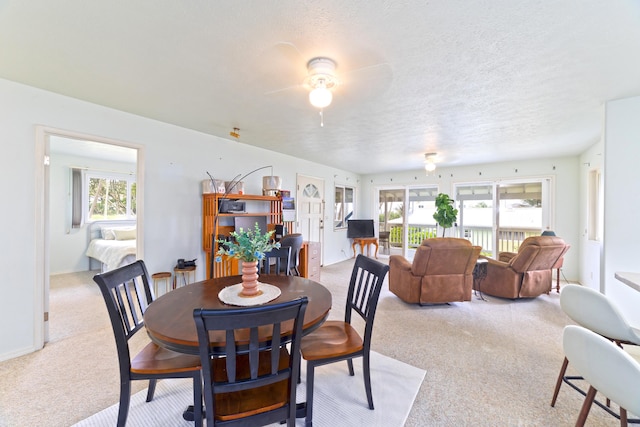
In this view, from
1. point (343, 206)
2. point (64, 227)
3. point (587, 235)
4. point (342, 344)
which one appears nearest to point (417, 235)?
point (343, 206)

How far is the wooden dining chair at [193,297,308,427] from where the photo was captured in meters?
1.00

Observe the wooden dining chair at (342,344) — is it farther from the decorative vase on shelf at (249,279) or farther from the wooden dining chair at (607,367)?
the wooden dining chair at (607,367)

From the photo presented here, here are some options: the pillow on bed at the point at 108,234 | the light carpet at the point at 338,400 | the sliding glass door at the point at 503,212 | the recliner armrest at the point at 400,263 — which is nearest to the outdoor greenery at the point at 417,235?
A: the sliding glass door at the point at 503,212

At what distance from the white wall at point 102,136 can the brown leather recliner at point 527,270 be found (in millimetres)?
4084

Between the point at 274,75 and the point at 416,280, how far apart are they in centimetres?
304

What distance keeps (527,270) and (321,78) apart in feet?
12.9

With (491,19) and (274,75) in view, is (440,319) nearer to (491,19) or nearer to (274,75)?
(491,19)

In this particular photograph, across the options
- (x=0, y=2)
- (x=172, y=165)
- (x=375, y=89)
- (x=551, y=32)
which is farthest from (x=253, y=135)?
(x=551, y=32)

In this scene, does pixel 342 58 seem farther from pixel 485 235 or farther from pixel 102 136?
pixel 485 235

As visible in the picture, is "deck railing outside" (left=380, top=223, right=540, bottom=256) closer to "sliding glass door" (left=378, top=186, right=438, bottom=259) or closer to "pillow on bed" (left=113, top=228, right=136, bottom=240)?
"sliding glass door" (left=378, top=186, right=438, bottom=259)

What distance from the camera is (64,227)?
5039 mm

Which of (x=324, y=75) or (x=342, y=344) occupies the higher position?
(x=324, y=75)

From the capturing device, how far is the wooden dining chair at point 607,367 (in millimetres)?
951

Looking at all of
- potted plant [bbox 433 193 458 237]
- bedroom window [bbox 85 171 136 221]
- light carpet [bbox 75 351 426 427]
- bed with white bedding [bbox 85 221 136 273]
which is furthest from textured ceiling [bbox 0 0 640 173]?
bedroom window [bbox 85 171 136 221]
